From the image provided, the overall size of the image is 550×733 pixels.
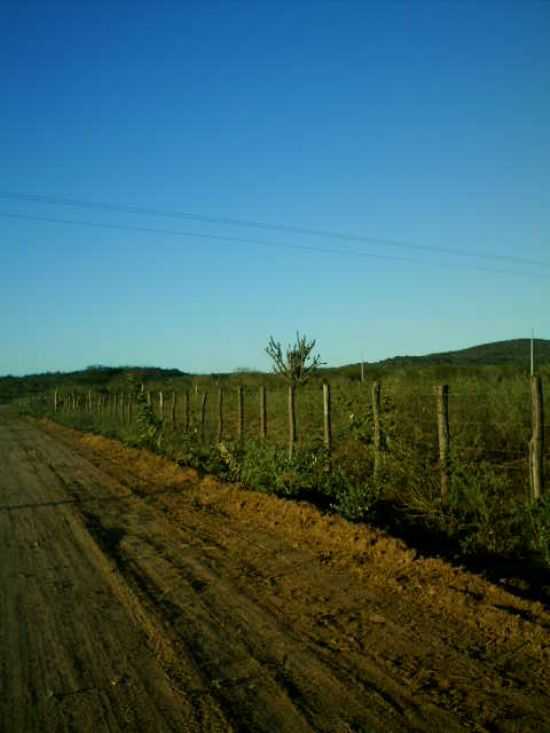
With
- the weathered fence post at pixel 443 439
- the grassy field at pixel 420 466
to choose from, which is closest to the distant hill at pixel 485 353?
the grassy field at pixel 420 466

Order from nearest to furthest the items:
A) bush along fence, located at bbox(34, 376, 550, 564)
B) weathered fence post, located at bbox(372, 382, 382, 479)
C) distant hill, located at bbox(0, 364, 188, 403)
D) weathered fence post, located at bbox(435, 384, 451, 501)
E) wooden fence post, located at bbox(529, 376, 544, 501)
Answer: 1. wooden fence post, located at bbox(529, 376, 544, 501)
2. bush along fence, located at bbox(34, 376, 550, 564)
3. weathered fence post, located at bbox(435, 384, 451, 501)
4. weathered fence post, located at bbox(372, 382, 382, 479)
5. distant hill, located at bbox(0, 364, 188, 403)

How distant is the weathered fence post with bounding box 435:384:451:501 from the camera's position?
9.98 meters

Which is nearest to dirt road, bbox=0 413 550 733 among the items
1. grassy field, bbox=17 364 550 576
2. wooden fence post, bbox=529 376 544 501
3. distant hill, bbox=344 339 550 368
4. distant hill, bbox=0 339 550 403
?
grassy field, bbox=17 364 550 576

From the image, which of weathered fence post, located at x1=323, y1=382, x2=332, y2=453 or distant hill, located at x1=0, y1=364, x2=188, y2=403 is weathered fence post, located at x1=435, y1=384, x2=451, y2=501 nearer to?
weathered fence post, located at x1=323, y1=382, x2=332, y2=453

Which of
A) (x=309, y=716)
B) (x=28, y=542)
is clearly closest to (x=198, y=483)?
(x=28, y=542)

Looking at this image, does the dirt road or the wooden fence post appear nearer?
the dirt road

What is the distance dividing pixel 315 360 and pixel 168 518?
16.8m

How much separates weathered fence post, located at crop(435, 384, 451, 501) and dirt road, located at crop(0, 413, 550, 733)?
164cm

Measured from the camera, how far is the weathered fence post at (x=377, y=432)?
467 inches

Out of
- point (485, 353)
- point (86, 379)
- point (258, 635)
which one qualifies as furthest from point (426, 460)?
point (86, 379)

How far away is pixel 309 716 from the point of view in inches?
173

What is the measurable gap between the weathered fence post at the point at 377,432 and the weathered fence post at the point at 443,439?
6.03ft

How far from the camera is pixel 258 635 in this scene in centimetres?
579

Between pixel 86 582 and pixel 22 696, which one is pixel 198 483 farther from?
pixel 22 696
